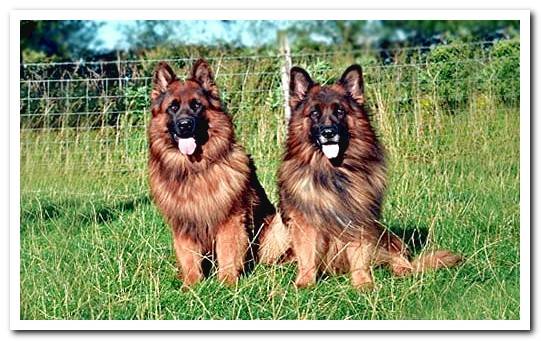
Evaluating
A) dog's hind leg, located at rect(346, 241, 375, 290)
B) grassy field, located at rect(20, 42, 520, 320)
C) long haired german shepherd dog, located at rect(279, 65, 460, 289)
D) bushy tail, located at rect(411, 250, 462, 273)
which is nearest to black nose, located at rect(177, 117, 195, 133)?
long haired german shepherd dog, located at rect(279, 65, 460, 289)

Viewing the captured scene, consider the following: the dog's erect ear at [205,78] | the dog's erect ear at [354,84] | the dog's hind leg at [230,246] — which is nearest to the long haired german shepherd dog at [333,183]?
the dog's erect ear at [354,84]

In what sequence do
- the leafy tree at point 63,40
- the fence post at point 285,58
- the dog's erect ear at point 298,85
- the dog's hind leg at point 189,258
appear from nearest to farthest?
the dog's erect ear at point 298,85 < the dog's hind leg at point 189,258 < the leafy tree at point 63,40 < the fence post at point 285,58

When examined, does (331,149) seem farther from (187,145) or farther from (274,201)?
(274,201)

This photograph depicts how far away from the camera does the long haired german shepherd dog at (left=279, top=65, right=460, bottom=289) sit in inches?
142

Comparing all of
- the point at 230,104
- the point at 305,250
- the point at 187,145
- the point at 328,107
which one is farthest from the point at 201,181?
the point at 230,104

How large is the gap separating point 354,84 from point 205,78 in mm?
744

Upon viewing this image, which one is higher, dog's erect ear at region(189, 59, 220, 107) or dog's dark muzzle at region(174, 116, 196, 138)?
dog's erect ear at region(189, 59, 220, 107)

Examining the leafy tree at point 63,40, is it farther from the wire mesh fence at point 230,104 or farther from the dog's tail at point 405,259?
the dog's tail at point 405,259

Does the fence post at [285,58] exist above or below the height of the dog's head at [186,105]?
above

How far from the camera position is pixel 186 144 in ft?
12.1

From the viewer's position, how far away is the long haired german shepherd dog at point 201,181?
3713mm

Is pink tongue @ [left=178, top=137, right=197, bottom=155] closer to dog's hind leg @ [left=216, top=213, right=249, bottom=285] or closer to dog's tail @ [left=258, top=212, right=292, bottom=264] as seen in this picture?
dog's hind leg @ [left=216, top=213, right=249, bottom=285]

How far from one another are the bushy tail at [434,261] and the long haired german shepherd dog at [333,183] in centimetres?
24

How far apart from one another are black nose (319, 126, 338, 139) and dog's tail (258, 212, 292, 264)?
55 centimetres
